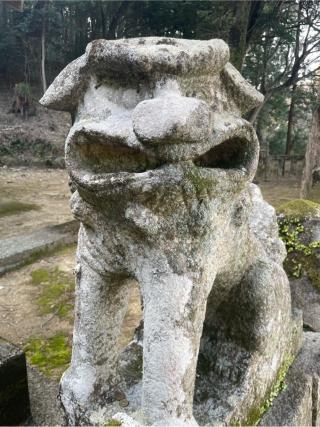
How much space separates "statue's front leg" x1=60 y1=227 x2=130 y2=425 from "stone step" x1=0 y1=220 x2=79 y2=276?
8.93 ft

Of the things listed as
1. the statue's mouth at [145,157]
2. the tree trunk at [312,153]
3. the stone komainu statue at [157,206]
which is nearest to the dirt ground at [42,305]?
the stone komainu statue at [157,206]

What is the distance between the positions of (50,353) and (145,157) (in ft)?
6.03

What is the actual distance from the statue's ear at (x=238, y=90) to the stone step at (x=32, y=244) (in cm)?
309

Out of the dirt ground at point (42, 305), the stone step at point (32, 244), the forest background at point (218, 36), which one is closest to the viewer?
the dirt ground at point (42, 305)

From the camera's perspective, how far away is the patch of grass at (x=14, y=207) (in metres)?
5.96

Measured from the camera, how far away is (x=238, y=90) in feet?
3.47

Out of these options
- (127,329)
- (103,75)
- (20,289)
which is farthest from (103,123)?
(20,289)

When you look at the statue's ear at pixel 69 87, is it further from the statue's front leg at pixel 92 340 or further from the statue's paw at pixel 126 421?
the statue's paw at pixel 126 421

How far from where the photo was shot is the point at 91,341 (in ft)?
3.81

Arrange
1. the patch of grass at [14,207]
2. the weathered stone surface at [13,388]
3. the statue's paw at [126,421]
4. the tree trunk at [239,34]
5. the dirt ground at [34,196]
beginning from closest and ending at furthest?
the statue's paw at [126,421], the weathered stone surface at [13,388], the dirt ground at [34,196], the patch of grass at [14,207], the tree trunk at [239,34]

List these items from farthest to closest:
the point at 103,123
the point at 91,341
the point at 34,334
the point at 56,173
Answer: the point at 56,173, the point at 34,334, the point at 91,341, the point at 103,123

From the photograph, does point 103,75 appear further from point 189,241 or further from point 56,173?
point 56,173

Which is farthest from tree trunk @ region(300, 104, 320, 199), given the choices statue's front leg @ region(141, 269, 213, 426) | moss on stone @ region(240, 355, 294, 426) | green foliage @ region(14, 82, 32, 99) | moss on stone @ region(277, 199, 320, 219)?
green foliage @ region(14, 82, 32, 99)

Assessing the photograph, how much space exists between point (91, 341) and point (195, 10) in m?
10.9
